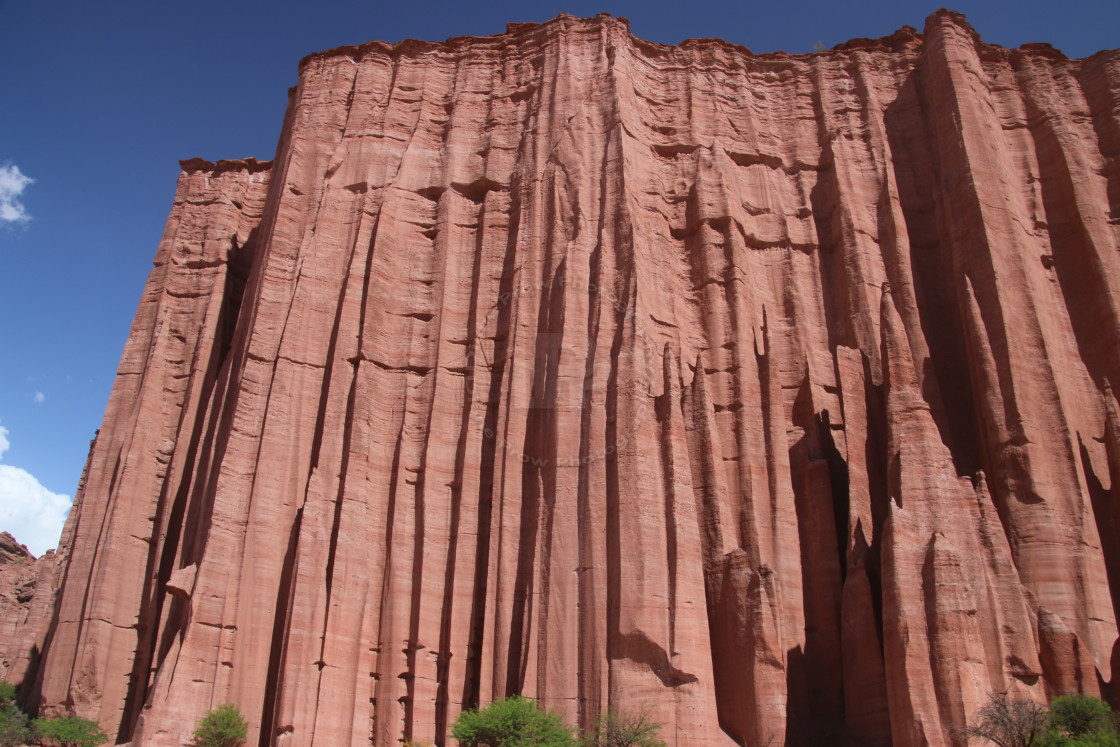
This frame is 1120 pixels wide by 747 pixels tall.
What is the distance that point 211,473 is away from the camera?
24.7m

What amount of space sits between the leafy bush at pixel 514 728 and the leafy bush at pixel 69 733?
1090cm

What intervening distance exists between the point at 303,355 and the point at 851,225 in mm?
15861

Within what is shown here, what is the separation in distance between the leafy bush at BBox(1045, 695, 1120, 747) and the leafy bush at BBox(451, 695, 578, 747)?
27.3 ft

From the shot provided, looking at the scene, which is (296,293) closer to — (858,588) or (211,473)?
(211,473)

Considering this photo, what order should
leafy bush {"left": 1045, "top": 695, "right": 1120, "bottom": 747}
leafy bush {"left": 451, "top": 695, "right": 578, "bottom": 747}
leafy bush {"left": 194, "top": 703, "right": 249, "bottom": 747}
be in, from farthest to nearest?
leafy bush {"left": 194, "top": 703, "right": 249, "bottom": 747} → leafy bush {"left": 451, "top": 695, "right": 578, "bottom": 747} → leafy bush {"left": 1045, "top": 695, "right": 1120, "bottom": 747}

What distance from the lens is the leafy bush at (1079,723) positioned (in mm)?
15891

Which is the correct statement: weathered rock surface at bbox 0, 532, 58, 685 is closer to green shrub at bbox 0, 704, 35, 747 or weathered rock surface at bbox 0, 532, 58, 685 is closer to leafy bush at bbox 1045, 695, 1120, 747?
green shrub at bbox 0, 704, 35, 747

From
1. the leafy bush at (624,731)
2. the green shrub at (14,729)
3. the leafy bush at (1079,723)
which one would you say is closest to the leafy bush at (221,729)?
the green shrub at (14,729)

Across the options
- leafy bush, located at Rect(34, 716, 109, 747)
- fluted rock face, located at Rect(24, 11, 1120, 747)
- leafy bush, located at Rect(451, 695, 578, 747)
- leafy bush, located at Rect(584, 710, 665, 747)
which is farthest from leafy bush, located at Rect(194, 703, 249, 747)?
leafy bush, located at Rect(584, 710, 665, 747)

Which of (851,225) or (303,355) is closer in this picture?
(303,355)

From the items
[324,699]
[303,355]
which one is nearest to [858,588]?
[324,699]

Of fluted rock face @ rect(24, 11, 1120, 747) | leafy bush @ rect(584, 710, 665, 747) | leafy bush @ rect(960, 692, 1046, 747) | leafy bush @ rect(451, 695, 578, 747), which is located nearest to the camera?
leafy bush @ rect(960, 692, 1046, 747)

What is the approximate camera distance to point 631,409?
67.9ft

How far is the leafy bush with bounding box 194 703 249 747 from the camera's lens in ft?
63.7
